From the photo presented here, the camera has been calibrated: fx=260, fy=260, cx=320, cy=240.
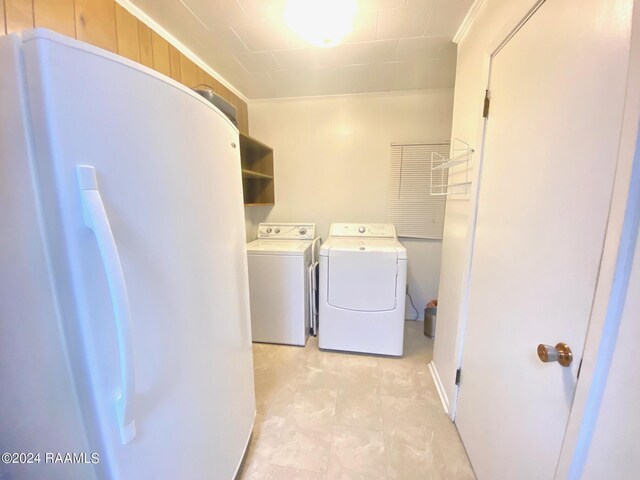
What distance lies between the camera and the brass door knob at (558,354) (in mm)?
683

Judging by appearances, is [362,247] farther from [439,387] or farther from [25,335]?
[25,335]

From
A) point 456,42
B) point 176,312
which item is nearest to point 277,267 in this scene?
point 176,312

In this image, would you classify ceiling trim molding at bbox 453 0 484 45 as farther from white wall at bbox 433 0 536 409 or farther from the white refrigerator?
the white refrigerator

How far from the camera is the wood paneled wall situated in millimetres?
969

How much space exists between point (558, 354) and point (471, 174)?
36.9 inches

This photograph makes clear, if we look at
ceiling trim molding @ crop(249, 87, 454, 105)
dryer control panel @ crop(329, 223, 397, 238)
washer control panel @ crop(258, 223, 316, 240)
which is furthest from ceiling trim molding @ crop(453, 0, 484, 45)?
washer control panel @ crop(258, 223, 316, 240)

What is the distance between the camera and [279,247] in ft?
7.60

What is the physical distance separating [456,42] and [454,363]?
1.99 meters

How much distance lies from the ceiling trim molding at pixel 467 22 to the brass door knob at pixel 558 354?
62.4 inches

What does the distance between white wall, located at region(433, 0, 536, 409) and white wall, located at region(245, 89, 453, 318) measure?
909 millimetres

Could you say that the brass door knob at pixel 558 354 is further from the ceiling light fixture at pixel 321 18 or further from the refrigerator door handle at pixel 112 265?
the ceiling light fixture at pixel 321 18

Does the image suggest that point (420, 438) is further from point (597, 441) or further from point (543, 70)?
point (543, 70)

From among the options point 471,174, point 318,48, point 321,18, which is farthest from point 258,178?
point 471,174

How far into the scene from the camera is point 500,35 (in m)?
1.09
